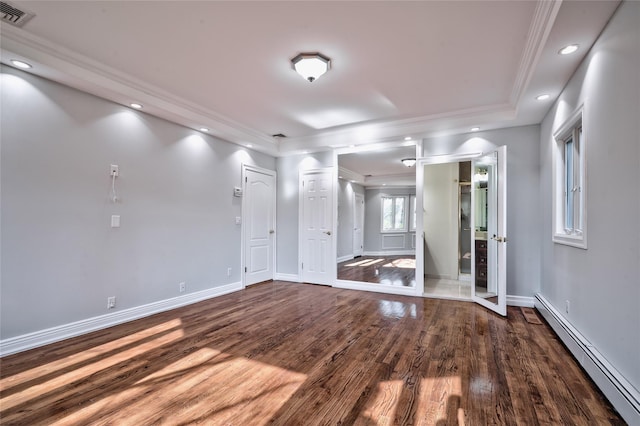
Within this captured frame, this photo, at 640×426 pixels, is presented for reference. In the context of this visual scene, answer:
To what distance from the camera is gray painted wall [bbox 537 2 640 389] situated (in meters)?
1.77

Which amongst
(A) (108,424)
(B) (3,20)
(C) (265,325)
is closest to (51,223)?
(B) (3,20)

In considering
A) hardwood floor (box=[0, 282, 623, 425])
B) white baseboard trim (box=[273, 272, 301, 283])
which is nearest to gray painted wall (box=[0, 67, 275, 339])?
hardwood floor (box=[0, 282, 623, 425])

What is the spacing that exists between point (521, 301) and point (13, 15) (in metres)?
6.11

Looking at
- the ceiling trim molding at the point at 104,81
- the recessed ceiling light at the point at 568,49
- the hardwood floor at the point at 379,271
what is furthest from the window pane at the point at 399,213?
the recessed ceiling light at the point at 568,49

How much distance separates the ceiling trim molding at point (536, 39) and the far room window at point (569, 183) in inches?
22.5

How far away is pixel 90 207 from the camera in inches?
128

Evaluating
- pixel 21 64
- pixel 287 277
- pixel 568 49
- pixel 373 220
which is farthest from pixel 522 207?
pixel 373 220

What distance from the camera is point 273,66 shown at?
10.0 ft

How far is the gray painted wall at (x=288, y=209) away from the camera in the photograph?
236 inches

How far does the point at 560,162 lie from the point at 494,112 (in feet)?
3.55

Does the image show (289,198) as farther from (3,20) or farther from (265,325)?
(3,20)

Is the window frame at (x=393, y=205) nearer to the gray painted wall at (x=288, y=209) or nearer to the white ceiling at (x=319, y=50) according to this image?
the gray painted wall at (x=288, y=209)

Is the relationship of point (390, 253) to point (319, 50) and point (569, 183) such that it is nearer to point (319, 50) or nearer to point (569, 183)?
point (569, 183)

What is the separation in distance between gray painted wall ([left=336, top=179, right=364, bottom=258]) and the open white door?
12.9 ft
